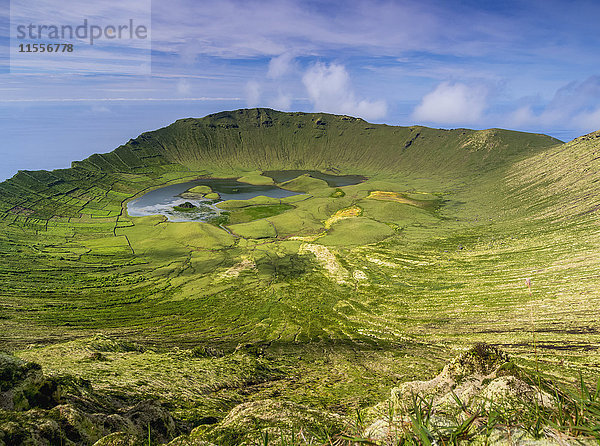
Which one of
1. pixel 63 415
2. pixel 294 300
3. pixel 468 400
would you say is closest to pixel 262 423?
pixel 63 415

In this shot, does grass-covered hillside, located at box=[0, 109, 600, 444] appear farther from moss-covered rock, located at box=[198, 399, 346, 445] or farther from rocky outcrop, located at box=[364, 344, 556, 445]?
rocky outcrop, located at box=[364, 344, 556, 445]

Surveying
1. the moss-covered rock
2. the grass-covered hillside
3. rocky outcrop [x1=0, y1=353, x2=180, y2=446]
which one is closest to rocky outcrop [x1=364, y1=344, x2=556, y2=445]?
the grass-covered hillside

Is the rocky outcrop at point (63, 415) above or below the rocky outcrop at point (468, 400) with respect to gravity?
below

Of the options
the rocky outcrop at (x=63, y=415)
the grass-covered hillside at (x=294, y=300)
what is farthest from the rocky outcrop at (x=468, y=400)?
the rocky outcrop at (x=63, y=415)

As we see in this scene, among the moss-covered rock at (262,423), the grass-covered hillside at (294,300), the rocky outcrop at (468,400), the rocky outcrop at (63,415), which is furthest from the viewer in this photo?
the grass-covered hillside at (294,300)

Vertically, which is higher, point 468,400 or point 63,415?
point 468,400

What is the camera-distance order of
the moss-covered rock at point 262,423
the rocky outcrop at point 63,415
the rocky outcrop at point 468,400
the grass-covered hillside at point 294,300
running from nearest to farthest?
the rocky outcrop at point 468,400, the rocky outcrop at point 63,415, the moss-covered rock at point 262,423, the grass-covered hillside at point 294,300

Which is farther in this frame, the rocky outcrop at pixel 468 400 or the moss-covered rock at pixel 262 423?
the moss-covered rock at pixel 262 423

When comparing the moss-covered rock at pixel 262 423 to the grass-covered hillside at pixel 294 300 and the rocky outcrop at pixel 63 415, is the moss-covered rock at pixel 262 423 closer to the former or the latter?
the grass-covered hillside at pixel 294 300

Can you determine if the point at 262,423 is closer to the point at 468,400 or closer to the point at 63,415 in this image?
the point at 63,415
